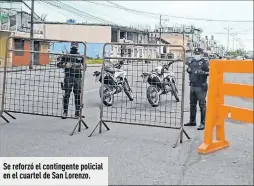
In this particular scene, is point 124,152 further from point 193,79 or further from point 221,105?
point 193,79

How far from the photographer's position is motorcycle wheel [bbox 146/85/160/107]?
1140 centimetres

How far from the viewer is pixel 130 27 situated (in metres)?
74.8

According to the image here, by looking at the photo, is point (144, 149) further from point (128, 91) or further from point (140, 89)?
point (128, 91)

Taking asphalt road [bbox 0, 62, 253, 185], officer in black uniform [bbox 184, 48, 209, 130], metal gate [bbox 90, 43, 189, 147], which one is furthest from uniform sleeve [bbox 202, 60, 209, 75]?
metal gate [bbox 90, 43, 189, 147]

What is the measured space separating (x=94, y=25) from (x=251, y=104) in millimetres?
65787

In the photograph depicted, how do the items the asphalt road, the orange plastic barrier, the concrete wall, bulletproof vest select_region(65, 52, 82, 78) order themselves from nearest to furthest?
the asphalt road
the orange plastic barrier
bulletproof vest select_region(65, 52, 82, 78)
the concrete wall

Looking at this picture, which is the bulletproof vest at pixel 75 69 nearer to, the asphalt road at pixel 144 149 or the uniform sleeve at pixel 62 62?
the uniform sleeve at pixel 62 62

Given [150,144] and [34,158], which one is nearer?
[34,158]

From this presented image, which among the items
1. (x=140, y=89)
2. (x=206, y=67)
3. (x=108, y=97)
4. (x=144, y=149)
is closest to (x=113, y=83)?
(x=108, y=97)

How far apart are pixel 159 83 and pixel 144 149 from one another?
533cm

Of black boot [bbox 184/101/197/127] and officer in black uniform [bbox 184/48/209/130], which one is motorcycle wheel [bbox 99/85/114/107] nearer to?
black boot [bbox 184/101/197/127]

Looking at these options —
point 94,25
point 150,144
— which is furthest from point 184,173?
point 94,25

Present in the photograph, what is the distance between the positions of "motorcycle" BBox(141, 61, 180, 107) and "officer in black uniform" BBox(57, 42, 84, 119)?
253 cm

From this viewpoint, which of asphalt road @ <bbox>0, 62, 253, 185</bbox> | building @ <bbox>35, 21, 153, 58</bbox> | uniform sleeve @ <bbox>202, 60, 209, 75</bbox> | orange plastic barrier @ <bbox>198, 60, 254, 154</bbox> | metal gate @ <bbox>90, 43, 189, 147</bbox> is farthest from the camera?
building @ <bbox>35, 21, 153, 58</bbox>
